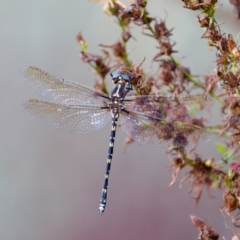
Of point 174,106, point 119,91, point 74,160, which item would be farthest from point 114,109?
point 74,160

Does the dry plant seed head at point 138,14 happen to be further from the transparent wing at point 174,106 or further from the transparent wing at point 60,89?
the transparent wing at point 60,89

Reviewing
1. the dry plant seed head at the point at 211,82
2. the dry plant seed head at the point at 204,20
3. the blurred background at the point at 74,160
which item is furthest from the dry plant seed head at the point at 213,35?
the blurred background at the point at 74,160

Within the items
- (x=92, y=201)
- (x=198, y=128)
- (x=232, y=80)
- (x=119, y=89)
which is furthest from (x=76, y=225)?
(x=232, y=80)

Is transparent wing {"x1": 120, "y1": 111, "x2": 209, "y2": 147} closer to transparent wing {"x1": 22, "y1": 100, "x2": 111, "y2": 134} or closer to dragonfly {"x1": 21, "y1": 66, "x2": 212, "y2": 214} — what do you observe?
dragonfly {"x1": 21, "y1": 66, "x2": 212, "y2": 214}

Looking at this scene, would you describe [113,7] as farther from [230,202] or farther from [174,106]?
[230,202]

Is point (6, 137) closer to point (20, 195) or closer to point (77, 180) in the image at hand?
point (20, 195)
